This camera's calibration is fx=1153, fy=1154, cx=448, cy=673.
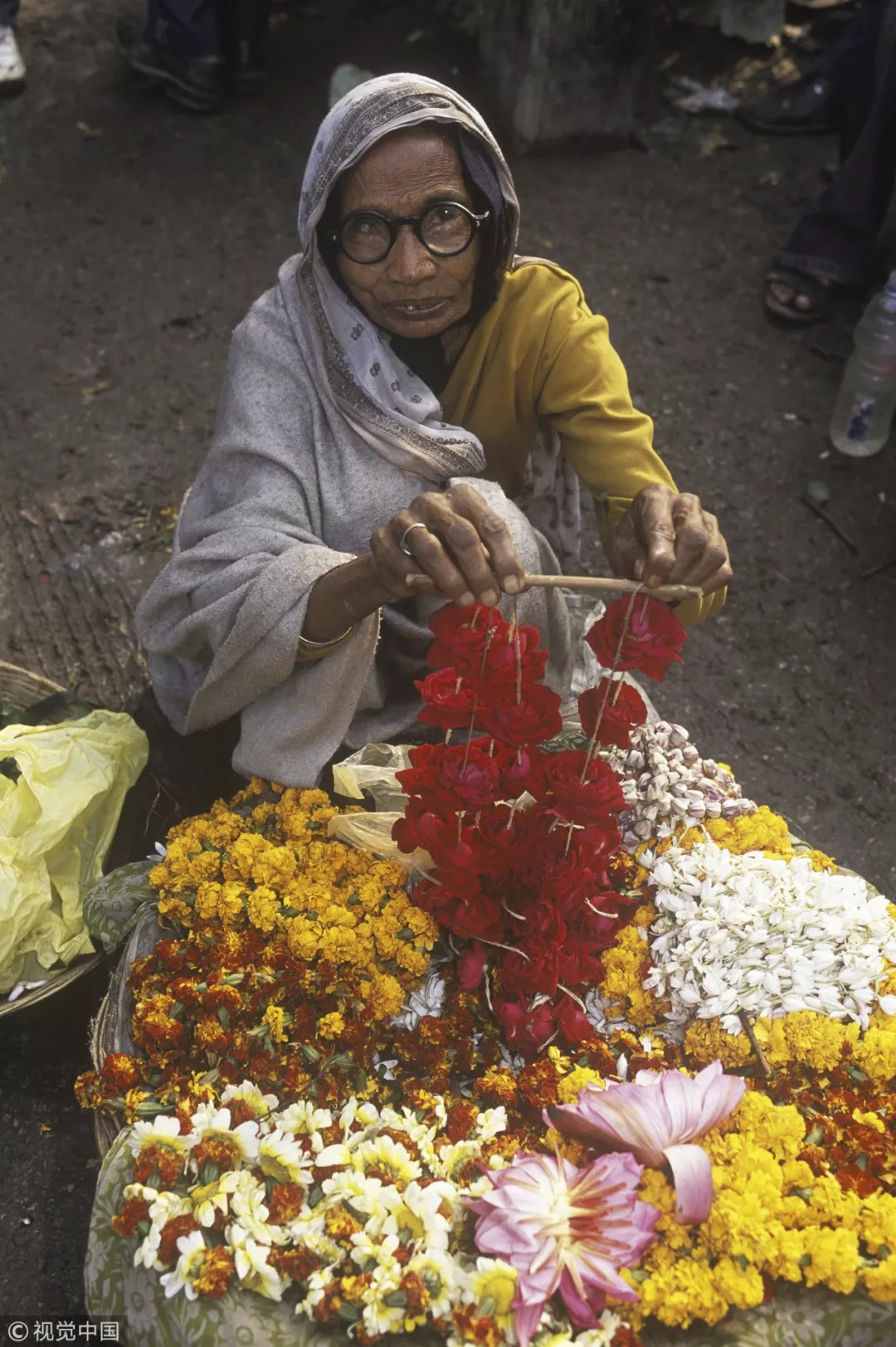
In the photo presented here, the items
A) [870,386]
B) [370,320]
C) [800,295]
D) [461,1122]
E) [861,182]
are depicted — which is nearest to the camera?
[461,1122]

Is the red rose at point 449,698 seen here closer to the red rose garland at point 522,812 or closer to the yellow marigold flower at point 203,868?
the red rose garland at point 522,812

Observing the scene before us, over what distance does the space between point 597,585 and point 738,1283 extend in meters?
0.88

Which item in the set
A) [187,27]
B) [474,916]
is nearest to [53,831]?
[474,916]

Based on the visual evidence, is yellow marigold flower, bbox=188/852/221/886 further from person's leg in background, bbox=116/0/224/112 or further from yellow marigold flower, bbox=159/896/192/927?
person's leg in background, bbox=116/0/224/112

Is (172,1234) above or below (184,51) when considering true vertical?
below

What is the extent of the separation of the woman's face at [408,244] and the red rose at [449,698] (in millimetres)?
784

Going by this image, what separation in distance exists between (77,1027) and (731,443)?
271 cm

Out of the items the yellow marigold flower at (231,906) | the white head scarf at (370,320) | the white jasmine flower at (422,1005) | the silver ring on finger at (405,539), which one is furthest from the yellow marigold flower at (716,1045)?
the white head scarf at (370,320)

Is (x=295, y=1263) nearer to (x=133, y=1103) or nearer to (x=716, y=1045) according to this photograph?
(x=133, y=1103)

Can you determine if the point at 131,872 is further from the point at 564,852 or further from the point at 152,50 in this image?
the point at 152,50

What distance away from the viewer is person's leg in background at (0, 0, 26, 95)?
486cm

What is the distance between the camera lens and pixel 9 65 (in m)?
4.86

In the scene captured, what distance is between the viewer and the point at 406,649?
229 centimetres

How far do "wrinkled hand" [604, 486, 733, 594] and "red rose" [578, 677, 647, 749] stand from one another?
170mm
